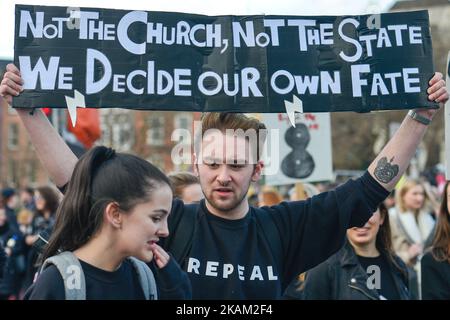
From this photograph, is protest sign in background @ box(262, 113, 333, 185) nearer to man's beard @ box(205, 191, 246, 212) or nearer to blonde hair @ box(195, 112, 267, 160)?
blonde hair @ box(195, 112, 267, 160)

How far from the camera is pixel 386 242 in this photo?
618 cm

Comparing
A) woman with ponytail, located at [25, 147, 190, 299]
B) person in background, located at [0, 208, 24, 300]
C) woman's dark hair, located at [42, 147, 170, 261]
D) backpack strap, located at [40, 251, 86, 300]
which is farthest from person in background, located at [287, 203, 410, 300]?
person in background, located at [0, 208, 24, 300]

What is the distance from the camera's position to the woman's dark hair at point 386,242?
6.00m

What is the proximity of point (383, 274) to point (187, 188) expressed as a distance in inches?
61.7

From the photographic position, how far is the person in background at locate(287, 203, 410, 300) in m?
5.77

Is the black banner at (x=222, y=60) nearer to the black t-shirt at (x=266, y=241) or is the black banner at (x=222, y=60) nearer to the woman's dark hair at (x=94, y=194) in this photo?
the black t-shirt at (x=266, y=241)

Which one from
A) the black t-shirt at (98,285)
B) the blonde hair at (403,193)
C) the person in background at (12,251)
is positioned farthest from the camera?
the blonde hair at (403,193)

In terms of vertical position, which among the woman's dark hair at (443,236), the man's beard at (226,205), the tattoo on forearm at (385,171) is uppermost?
the tattoo on forearm at (385,171)

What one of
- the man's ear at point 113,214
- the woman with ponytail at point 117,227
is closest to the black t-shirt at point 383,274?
the woman with ponytail at point 117,227

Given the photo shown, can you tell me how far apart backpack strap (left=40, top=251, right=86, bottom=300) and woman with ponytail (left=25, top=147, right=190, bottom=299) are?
3 centimetres

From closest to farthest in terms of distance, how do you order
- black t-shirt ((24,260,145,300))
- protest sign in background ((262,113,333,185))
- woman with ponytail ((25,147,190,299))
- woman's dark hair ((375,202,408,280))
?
black t-shirt ((24,260,145,300)) → woman with ponytail ((25,147,190,299)) → woman's dark hair ((375,202,408,280)) → protest sign in background ((262,113,333,185))

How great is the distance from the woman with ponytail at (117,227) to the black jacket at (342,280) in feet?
8.26

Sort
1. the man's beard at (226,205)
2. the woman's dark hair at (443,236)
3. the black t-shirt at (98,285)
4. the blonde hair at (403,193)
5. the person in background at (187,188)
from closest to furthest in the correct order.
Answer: the black t-shirt at (98,285) < the man's beard at (226,205) < the woman's dark hair at (443,236) < the person in background at (187,188) < the blonde hair at (403,193)

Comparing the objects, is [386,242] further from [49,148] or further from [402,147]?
[49,148]
